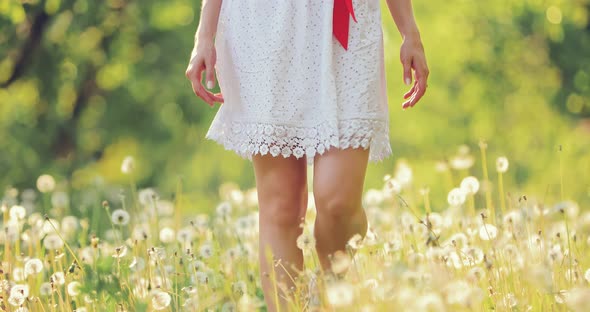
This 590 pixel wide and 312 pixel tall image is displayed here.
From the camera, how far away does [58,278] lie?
271 centimetres

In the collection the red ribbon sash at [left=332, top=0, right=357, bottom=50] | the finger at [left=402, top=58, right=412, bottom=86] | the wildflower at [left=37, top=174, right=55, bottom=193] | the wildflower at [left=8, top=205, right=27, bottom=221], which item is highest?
the red ribbon sash at [left=332, top=0, right=357, bottom=50]

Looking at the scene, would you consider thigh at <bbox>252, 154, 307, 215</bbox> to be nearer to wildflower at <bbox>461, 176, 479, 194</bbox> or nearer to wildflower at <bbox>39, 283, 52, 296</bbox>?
wildflower at <bbox>461, 176, 479, 194</bbox>

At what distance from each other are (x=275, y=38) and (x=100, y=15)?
13.5ft

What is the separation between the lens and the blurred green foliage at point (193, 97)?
6.44 metres

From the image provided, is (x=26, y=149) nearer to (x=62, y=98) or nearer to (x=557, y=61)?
(x=62, y=98)

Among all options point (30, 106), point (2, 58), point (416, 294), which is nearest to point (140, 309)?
point (416, 294)

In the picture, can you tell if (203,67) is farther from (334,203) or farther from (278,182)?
(334,203)

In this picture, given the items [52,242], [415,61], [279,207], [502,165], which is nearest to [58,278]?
[52,242]

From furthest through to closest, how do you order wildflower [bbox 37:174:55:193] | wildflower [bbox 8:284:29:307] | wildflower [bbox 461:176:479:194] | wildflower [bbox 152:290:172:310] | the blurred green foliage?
the blurred green foliage → wildflower [bbox 37:174:55:193] → wildflower [bbox 461:176:479:194] → wildflower [bbox 8:284:29:307] → wildflower [bbox 152:290:172:310]

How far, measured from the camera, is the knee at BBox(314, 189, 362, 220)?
2457 millimetres

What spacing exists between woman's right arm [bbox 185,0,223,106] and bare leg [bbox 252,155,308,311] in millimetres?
246

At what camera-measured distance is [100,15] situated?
636 centimetres

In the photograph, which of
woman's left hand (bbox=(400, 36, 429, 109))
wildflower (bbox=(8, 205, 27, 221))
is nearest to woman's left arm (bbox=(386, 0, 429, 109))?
woman's left hand (bbox=(400, 36, 429, 109))

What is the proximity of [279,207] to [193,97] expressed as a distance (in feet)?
17.7
